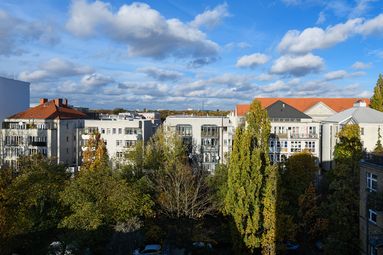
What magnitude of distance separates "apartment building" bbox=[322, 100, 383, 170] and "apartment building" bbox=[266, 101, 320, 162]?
7.45 ft

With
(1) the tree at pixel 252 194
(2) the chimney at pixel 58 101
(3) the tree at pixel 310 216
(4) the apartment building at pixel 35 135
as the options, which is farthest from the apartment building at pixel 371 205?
(2) the chimney at pixel 58 101

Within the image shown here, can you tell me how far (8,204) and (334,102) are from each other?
48.4m

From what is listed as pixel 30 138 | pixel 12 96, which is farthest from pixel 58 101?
pixel 30 138

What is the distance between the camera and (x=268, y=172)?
24.0 metres

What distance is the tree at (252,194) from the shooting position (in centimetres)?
2264

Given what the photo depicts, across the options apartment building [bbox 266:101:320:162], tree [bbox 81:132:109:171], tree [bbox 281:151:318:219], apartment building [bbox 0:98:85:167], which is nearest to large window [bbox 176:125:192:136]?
tree [bbox 81:132:109:171]

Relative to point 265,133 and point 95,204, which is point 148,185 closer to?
point 95,204

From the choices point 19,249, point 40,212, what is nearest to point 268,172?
point 40,212

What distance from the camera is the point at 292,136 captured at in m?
40.0

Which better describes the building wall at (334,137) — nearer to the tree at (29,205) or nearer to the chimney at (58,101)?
the tree at (29,205)

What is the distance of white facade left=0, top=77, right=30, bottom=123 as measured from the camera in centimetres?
5312

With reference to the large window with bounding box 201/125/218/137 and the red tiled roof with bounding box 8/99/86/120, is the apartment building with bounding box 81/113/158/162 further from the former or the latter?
the large window with bounding box 201/125/218/137

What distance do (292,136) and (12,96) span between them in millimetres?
41417

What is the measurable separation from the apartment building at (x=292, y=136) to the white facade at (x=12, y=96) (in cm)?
3734
